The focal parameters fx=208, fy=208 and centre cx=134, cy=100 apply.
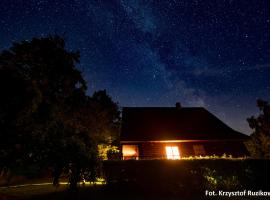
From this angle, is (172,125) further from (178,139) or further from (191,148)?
(191,148)

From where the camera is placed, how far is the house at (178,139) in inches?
922

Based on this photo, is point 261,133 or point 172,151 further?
point 172,151

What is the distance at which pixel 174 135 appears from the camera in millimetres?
24062

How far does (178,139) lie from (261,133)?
345 inches

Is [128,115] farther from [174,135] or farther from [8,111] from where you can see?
[8,111]

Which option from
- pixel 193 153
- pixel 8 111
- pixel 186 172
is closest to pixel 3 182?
pixel 8 111

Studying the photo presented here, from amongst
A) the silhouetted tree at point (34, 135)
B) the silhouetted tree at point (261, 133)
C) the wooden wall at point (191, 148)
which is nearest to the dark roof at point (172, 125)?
the wooden wall at point (191, 148)

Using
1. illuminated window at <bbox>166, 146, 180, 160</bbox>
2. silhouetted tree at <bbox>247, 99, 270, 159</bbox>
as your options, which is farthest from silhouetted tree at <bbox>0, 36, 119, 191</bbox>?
illuminated window at <bbox>166, 146, 180, 160</bbox>

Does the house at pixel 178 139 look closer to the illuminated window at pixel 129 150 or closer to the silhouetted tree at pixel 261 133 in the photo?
the illuminated window at pixel 129 150

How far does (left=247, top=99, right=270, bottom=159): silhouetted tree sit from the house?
6.26m

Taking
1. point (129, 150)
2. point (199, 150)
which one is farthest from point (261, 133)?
point (129, 150)

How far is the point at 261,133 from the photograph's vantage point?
54.6 ft

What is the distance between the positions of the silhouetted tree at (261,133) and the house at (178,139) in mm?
6258

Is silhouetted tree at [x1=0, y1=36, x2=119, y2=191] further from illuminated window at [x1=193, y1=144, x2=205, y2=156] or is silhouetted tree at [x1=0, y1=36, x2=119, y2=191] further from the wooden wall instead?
illuminated window at [x1=193, y1=144, x2=205, y2=156]
